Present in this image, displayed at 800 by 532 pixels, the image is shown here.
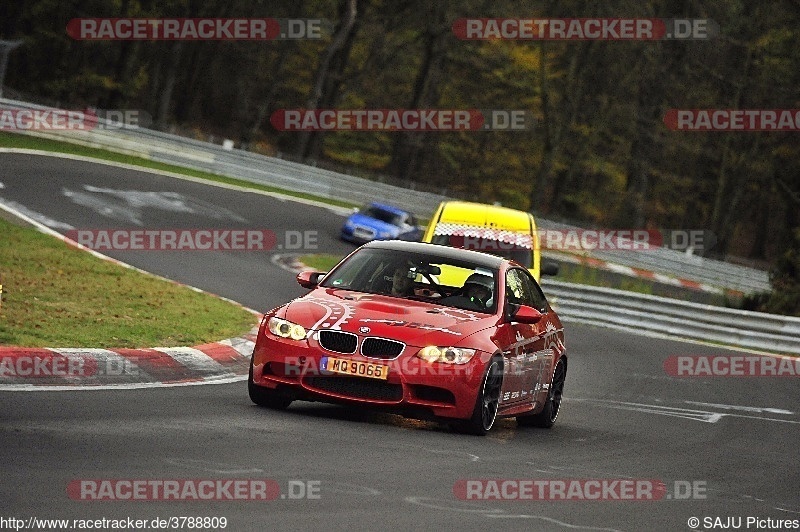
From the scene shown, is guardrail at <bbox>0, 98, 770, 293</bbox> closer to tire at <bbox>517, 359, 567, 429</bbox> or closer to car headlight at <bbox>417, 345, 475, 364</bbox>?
tire at <bbox>517, 359, 567, 429</bbox>

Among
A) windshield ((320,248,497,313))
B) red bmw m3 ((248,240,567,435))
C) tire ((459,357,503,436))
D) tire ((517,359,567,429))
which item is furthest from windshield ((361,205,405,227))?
tire ((459,357,503,436))

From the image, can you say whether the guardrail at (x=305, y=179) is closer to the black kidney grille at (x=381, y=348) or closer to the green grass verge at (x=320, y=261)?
the green grass verge at (x=320, y=261)

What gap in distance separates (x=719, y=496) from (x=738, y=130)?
50.6 meters

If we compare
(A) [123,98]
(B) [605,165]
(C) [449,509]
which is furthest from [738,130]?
(C) [449,509]

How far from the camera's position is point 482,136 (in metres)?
74.9

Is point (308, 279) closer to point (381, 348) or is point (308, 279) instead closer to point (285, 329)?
point (285, 329)

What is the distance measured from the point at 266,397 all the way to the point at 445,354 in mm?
1371

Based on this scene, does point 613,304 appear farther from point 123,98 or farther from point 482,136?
point 482,136

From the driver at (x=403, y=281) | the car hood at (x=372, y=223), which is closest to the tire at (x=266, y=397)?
the driver at (x=403, y=281)

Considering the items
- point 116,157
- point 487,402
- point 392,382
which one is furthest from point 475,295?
point 116,157

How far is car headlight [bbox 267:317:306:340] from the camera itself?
404 inches

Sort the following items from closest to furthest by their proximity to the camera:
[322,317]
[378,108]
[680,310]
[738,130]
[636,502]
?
[636,502] → [322,317] → [680,310] → [738,130] → [378,108]

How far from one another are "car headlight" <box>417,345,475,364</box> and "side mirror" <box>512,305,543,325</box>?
0.94 metres

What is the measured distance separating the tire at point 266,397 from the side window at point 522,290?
6.67ft
